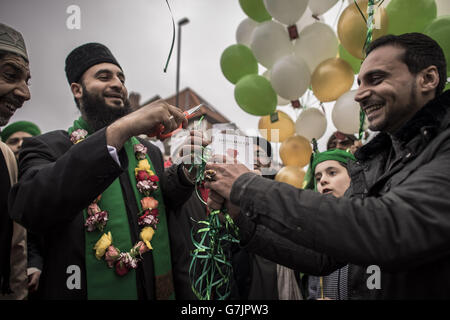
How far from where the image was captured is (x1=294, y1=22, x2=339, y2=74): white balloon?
3.36 metres

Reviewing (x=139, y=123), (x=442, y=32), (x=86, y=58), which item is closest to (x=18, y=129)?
(x=86, y=58)

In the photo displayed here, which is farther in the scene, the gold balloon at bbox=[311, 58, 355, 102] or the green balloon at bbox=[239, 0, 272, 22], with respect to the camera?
the green balloon at bbox=[239, 0, 272, 22]

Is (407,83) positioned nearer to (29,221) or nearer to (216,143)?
(216,143)

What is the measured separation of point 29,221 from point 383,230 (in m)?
1.44

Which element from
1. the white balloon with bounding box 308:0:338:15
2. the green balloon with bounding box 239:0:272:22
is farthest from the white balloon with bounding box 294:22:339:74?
the green balloon with bounding box 239:0:272:22

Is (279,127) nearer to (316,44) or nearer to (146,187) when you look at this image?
(316,44)

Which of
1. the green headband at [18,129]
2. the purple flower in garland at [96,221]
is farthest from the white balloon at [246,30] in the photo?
the purple flower in garland at [96,221]

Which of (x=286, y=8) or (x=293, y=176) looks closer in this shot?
(x=286, y=8)

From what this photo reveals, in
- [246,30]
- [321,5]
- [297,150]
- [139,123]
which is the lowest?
[139,123]

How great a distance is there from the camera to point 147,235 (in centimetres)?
169

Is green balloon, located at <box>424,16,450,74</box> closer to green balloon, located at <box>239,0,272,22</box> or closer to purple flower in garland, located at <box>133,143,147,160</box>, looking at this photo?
green balloon, located at <box>239,0,272,22</box>

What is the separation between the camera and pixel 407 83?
136cm

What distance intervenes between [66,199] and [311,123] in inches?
125

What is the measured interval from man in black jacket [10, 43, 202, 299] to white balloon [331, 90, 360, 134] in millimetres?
2001
